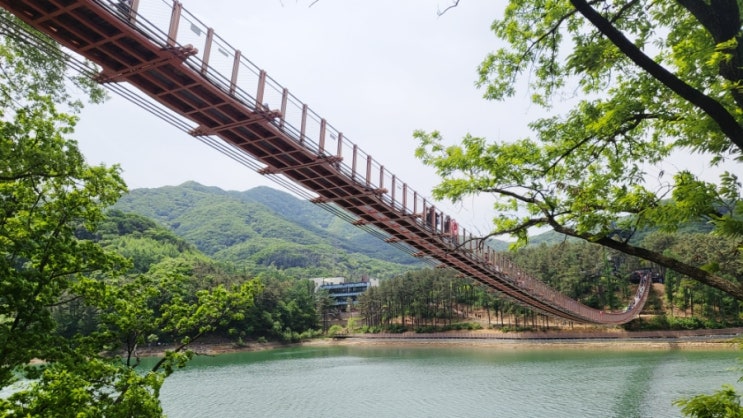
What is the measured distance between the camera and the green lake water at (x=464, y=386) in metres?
16.8

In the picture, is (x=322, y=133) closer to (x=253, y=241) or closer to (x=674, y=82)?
(x=674, y=82)

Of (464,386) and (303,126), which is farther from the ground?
(303,126)

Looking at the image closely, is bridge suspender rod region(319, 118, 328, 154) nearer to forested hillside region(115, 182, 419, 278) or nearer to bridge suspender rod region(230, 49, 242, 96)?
bridge suspender rod region(230, 49, 242, 96)

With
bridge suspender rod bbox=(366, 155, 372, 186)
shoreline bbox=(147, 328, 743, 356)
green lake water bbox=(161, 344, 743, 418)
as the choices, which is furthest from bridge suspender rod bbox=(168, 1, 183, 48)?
shoreline bbox=(147, 328, 743, 356)

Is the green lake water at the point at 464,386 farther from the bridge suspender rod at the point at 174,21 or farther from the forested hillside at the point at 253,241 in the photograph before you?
the forested hillside at the point at 253,241

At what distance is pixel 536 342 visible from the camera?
41969 mm

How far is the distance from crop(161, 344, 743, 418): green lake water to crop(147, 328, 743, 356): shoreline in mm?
3603

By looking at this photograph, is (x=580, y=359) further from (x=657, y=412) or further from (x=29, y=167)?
(x=29, y=167)

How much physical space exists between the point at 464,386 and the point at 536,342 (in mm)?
24136

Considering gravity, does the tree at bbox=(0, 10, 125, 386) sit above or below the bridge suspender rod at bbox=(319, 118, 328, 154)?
below

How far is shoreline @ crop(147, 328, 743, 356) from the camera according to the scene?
35469mm

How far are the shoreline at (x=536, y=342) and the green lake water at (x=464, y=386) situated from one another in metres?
3.60

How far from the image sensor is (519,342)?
143ft

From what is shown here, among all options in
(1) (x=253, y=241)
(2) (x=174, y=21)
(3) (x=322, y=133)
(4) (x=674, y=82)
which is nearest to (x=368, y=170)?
(3) (x=322, y=133)
